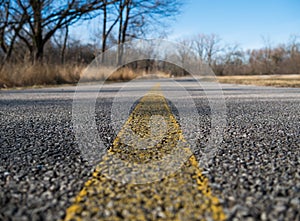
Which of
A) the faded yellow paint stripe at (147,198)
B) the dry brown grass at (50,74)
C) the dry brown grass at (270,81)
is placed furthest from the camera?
the dry brown grass at (270,81)

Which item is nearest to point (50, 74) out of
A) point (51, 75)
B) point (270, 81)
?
point (51, 75)

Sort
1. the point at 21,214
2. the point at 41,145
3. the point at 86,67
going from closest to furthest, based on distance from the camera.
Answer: the point at 21,214
the point at 41,145
the point at 86,67

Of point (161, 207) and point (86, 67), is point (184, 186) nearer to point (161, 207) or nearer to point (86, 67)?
point (161, 207)

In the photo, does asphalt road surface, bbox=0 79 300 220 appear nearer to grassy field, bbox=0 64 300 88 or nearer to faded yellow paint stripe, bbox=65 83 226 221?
faded yellow paint stripe, bbox=65 83 226 221

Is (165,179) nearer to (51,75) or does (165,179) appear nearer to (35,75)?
(35,75)

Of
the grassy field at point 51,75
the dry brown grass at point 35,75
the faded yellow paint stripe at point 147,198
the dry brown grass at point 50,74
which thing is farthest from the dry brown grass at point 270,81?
the faded yellow paint stripe at point 147,198

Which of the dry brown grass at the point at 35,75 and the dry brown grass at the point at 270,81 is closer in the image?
the dry brown grass at the point at 35,75

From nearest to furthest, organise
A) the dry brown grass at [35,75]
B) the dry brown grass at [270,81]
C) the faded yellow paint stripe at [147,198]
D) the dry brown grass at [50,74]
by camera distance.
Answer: the faded yellow paint stripe at [147,198] < the dry brown grass at [35,75] < the dry brown grass at [50,74] < the dry brown grass at [270,81]

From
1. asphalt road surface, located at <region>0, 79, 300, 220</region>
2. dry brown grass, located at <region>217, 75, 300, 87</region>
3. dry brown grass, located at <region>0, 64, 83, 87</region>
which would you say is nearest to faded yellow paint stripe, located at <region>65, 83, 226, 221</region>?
asphalt road surface, located at <region>0, 79, 300, 220</region>

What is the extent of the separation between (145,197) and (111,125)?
1.68 metres

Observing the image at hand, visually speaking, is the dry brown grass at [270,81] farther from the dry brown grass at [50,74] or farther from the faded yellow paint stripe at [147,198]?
the faded yellow paint stripe at [147,198]

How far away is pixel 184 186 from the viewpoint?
116cm

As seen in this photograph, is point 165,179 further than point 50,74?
No

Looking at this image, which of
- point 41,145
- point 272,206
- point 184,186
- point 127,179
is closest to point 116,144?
point 41,145
